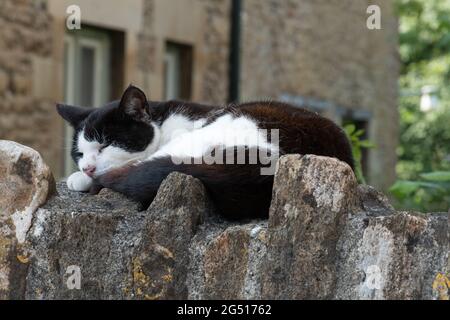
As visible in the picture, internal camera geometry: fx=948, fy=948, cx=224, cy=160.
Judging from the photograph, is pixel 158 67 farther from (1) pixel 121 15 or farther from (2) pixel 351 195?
(2) pixel 351 195

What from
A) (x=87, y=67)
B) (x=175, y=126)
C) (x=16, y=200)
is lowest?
(x=16, y=200)

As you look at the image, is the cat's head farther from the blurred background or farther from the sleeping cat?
the blurred background

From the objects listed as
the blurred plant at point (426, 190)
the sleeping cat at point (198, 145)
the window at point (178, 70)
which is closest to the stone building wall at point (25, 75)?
the window at point (178, 70)

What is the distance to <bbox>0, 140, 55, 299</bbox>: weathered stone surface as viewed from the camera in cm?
265

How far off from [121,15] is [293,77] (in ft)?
10.8

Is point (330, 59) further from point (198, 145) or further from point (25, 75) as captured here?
point (198, 145)

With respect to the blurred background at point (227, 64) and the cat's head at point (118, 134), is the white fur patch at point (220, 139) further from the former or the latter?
the blurred background at point (227, 64)

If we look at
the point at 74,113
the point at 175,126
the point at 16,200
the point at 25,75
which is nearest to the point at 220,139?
the point at 16,200

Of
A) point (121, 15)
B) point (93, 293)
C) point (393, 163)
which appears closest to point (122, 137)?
point (93, 293)

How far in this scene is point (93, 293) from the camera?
2.59 metres

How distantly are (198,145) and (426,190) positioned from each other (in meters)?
1.85

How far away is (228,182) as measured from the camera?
110 inches
